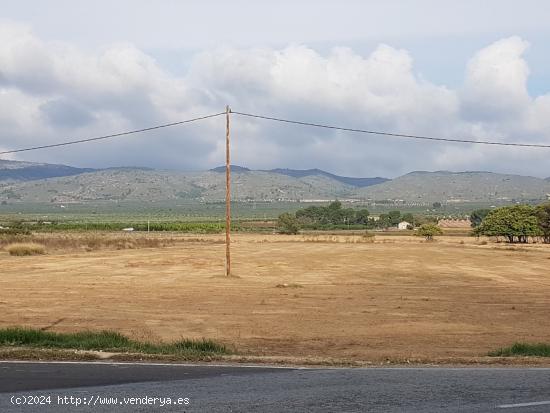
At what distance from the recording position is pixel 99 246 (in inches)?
3039

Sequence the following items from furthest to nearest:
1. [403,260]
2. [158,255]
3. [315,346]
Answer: [158,255] < [403,260] < [315,346]

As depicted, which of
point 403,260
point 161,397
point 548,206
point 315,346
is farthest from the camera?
point 548,206

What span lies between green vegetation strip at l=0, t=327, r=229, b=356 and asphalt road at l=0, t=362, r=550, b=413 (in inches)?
67.7

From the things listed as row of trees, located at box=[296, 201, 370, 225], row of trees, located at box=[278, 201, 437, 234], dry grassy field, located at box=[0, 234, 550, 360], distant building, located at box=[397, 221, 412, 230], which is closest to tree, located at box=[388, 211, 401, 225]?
row of trees, located at box=[278, 201, 437, 234]

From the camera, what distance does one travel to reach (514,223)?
309ft

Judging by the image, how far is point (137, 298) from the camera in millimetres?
31844

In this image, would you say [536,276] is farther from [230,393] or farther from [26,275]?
[230,393]

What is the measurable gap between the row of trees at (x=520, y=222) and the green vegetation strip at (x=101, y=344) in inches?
3324

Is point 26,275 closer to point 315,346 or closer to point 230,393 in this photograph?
point 315,346

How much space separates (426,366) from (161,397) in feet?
18.0

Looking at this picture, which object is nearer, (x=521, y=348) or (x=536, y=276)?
(x=521, y=348)

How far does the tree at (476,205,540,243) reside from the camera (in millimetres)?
93500

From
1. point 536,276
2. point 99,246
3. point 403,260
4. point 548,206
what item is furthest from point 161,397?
point 548,206

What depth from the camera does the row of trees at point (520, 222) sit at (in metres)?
93.6
